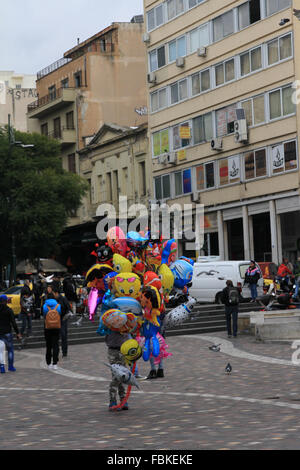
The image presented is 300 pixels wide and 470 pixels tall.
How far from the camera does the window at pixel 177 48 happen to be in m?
52.7

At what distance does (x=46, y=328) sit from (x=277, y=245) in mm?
24791

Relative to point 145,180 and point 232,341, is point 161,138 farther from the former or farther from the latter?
point 232,341

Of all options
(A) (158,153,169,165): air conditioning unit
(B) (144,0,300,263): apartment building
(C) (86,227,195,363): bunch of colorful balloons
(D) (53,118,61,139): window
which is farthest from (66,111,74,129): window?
(C) (86,227,195,363): bunch of colorful balloons

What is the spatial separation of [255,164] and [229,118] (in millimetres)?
3389

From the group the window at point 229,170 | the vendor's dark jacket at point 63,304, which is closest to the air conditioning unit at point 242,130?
the window at point 229,170

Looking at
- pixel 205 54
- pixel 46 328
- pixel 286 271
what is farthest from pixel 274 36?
pixel 46 328

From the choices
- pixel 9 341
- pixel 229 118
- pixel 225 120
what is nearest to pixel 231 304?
pixel 9 341

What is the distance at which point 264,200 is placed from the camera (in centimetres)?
4547

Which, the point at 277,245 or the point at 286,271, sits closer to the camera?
the point at 286,271

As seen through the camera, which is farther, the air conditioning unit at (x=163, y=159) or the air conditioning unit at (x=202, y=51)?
the air conditioning unit at (x=163, y=159)

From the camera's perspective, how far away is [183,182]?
52781 mm

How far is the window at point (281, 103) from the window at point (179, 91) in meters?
8.64

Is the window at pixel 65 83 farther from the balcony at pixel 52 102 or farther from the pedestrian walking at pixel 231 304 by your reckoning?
the pedestrian walking at pixel 231 304

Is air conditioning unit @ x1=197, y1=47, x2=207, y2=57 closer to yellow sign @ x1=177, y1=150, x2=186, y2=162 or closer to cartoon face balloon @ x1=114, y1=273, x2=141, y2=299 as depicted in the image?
yellow sign @ x1=177, y1=150, x2=186, y2=162
